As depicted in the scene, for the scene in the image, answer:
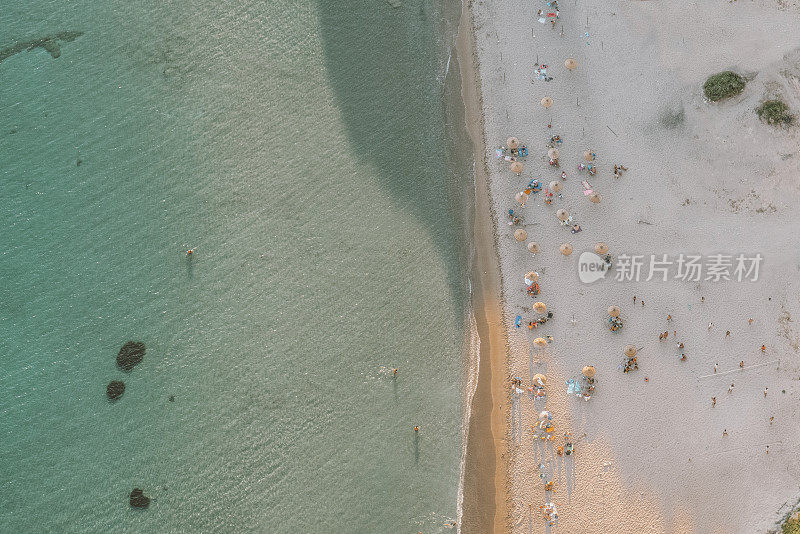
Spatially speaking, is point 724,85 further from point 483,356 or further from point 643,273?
point 483,356

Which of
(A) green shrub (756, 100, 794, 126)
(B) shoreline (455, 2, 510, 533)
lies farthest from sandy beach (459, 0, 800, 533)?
(A) green shrub (756, 100, 794, 126)

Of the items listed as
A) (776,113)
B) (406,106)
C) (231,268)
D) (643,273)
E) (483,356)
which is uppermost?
(406,106)

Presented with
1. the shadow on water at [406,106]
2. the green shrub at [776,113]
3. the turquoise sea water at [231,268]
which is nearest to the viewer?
the turquoise sea water at [231,268]

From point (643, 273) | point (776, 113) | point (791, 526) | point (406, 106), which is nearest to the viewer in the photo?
point (791, 526)

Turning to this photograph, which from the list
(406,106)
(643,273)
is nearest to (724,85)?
(643,273)

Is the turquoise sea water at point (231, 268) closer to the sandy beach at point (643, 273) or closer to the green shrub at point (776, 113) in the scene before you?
the sandy beach at point (643, 273)

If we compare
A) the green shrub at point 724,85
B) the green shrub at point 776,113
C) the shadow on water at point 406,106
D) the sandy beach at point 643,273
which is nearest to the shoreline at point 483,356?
the sandy beach at point 643,273
